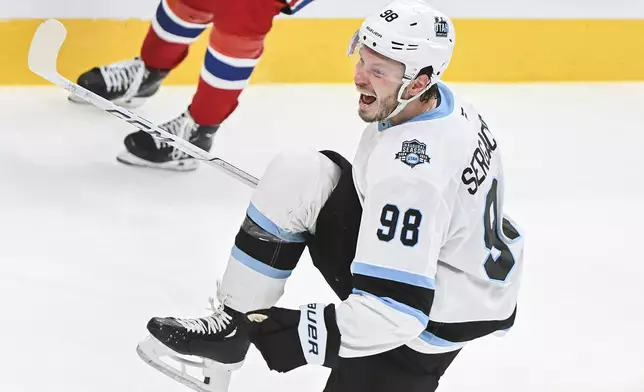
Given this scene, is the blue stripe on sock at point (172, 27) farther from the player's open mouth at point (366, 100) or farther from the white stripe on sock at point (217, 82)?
the player's open mouth at point (366, 100)

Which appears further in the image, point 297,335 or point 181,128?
point 181,128

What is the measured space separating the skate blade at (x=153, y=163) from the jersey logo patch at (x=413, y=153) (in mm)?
1400

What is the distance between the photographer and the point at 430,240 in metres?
1.22

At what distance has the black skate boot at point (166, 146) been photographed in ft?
8.42

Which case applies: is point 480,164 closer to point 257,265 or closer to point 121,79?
point 257,265

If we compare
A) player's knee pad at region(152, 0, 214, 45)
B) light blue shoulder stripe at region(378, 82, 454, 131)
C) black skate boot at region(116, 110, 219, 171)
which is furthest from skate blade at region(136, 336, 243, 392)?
player's knee pad at region(152, 0, 214, 45)

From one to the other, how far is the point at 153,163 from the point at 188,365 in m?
1.15

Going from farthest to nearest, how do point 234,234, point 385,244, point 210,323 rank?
point 234,234
point 210,323
point 385,244

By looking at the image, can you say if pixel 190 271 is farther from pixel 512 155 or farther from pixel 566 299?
pixel 512 155

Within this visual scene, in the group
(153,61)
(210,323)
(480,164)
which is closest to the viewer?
(480,164)

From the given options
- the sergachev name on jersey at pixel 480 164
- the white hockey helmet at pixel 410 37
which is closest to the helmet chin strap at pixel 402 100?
the white hockey helmet at pixel 410 37

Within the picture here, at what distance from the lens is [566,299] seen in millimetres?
2135

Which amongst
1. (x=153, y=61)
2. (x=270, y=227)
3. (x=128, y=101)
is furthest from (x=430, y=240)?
(x=128, y=101)

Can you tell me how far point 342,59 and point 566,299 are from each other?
1.45 metres
